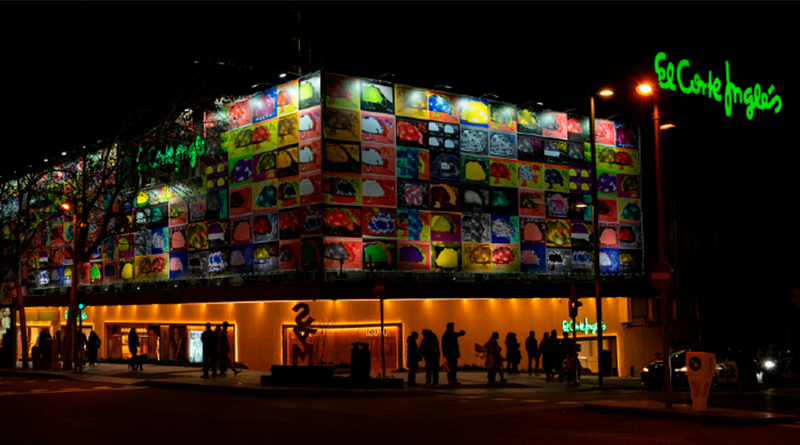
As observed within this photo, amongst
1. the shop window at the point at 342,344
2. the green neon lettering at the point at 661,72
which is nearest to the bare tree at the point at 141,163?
the shop window at the point at 342,344

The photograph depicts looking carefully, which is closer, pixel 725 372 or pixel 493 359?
pixel 725 372

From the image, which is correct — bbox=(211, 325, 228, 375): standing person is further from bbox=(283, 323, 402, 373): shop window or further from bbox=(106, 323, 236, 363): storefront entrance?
bbox=(106, 323, 236, 363): storefront entrance

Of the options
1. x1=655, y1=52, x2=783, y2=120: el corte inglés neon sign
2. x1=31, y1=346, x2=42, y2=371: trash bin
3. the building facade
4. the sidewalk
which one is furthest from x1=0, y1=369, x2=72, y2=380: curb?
x1=655, y1=52, x2=783, y2=120: el corte inglés neon sign

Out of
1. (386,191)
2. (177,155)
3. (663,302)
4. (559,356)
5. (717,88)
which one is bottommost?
(559,356)

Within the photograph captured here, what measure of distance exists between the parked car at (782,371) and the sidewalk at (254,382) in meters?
4.40

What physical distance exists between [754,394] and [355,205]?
52.8ft

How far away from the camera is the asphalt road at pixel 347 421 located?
12523 mm

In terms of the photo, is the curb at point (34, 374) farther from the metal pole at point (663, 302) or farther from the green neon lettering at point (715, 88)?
the green neon lettering at point (715, 88)

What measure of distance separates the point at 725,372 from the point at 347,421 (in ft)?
53.4

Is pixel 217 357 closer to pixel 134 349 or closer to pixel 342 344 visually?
pixel 342 344

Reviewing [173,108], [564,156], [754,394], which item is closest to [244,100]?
[173,108]

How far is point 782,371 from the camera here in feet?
87.0

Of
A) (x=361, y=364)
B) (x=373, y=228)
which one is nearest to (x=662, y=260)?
(x=361, y=364)

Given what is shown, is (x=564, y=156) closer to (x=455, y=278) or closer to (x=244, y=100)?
(x=455, y=278)
